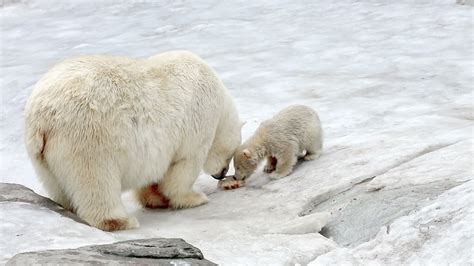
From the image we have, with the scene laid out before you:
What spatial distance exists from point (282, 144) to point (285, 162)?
20 centimetres

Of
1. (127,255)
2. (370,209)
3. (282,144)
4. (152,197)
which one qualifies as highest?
(127,255)

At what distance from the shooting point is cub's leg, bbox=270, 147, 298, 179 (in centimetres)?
640

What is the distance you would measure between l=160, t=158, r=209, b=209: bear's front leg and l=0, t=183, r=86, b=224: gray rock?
93 cm

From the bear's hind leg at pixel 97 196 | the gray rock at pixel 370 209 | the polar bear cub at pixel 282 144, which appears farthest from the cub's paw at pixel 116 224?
the polar bear cub at pixel 282 144

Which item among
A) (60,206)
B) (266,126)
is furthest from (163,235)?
(266,126)

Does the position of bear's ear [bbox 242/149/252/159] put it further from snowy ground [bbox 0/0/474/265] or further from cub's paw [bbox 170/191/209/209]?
cub's paw [bbox 170/191/209/209]

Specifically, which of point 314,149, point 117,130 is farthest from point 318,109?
point 117,130

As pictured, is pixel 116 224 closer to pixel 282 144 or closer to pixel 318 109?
pixel 282 144

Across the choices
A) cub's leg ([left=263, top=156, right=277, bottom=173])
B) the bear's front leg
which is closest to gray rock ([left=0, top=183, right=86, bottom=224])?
the bear's front leg

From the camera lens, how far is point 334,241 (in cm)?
450

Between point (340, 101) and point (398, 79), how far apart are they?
3.57 ft

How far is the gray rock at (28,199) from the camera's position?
16.7ft

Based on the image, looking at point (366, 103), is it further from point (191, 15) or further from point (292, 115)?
point (191, 15)

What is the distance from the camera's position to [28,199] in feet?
16.9
